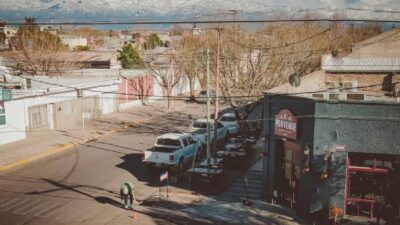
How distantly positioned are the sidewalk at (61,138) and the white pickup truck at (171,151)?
25.7 ft

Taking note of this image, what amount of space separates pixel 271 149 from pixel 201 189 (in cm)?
410

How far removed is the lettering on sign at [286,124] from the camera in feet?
57.4

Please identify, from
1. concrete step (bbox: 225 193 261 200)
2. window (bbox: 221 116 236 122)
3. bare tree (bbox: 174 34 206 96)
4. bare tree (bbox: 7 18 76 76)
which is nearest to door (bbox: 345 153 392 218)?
concrete step (bbox: 225 193 261 200)

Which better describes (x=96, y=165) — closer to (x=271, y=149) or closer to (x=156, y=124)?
(x=271, y=149)

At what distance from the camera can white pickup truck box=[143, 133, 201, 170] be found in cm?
2259

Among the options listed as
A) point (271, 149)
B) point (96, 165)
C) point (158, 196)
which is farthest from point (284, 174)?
point (96, 165)

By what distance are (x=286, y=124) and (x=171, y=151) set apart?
299 inches

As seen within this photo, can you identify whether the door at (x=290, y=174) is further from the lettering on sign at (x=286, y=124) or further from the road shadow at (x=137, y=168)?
the road shadow at (x=137, y=168)

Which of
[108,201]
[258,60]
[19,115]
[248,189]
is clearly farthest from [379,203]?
[19,115]

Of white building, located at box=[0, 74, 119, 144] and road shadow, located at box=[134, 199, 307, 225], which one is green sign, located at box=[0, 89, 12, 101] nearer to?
white building, located at box=[0, 74, 119, 144]

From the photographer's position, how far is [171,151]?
2347 centimetres

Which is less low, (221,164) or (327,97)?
(327,97)

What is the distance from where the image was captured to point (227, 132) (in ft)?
108

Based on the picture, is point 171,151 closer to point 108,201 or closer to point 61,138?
→ point 108,201
